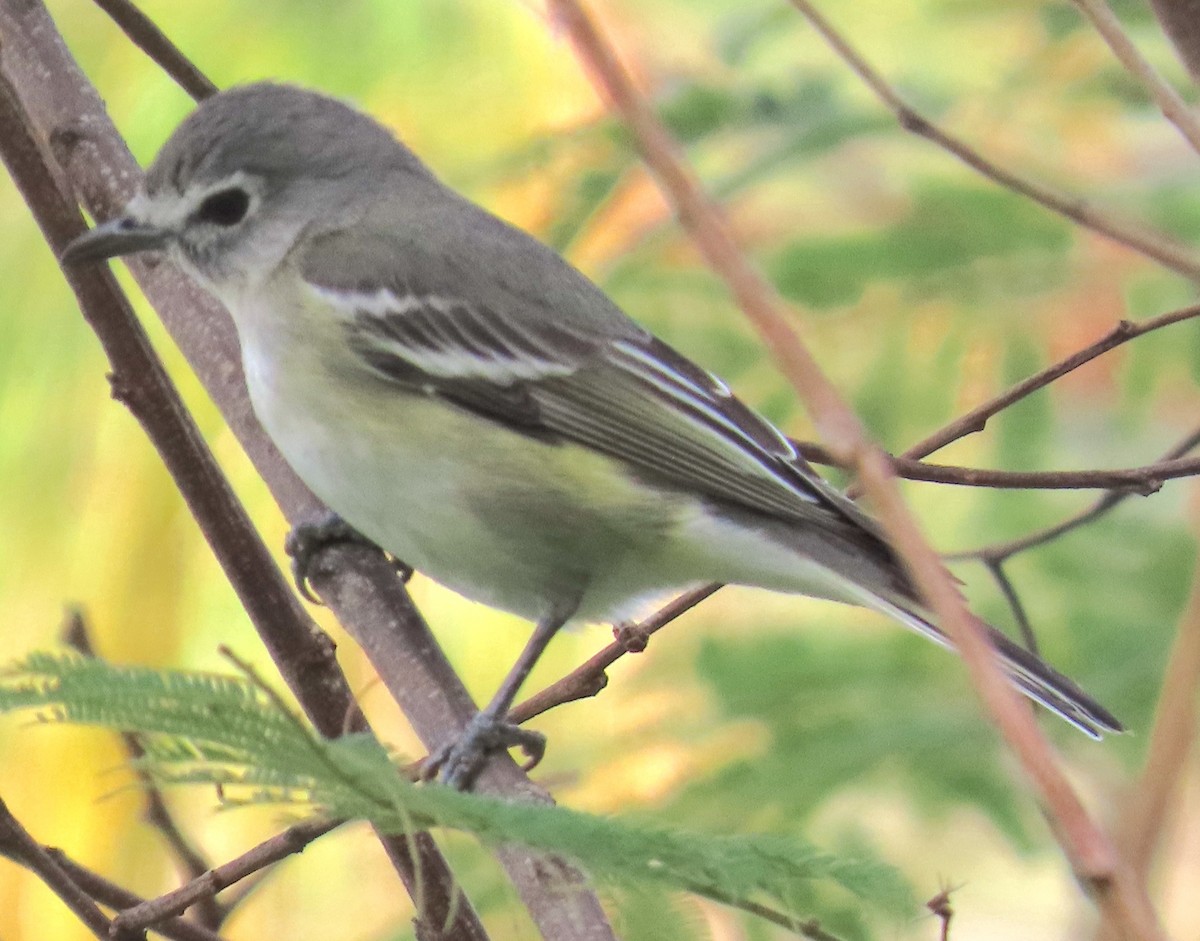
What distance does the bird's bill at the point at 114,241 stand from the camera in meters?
2.08

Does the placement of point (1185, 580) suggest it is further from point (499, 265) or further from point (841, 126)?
point (499, 265)

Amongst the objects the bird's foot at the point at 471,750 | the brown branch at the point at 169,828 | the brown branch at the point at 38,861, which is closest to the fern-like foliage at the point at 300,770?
the brown branch at the point at 38,861

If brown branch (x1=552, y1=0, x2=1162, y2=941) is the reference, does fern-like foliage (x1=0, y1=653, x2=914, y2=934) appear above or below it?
below

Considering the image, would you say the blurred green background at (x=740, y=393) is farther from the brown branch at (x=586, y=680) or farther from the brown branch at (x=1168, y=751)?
the brown branch at (x=1168, y=751)

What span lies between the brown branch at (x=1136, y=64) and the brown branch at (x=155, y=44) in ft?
5.00

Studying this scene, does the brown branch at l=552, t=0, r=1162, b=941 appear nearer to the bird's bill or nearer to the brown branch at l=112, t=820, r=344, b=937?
the brown branch at l=112, t=820, r=344, b=937

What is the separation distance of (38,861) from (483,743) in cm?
72

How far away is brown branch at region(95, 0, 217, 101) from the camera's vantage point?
2.45 metres

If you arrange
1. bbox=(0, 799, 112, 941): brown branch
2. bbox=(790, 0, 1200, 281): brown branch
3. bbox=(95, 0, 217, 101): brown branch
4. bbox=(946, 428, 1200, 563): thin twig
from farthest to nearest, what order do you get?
bbox=(95, 0, 217, 101): brown branch → bbox=(946, 428, 1200, 563): thin twig → bbox=(790, 0, 1200, 281): brown branch → bbox=(0, 799, 112, 941): brown branch

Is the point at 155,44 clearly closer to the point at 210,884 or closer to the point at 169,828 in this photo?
the point at 169,828

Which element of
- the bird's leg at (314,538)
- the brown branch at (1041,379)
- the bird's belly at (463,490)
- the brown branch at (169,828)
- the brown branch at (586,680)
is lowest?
the brown branch at (169,828)

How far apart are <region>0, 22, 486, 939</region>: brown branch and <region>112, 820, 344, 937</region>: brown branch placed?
34 centimetres

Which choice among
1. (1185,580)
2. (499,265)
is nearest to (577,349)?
(499,265)

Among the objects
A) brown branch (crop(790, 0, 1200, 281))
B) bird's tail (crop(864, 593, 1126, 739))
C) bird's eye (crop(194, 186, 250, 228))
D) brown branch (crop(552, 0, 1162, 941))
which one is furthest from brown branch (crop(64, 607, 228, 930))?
brown branch (crop(552, 0, 1162, 941))
